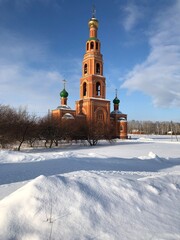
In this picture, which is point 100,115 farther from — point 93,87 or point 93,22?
point 93,22

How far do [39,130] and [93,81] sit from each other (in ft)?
62.0

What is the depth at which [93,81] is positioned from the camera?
4003cm

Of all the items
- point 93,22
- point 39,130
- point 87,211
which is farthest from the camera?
point 93,22

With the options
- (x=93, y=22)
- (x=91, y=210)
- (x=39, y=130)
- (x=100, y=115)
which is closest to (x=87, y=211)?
(x=91, y=210)

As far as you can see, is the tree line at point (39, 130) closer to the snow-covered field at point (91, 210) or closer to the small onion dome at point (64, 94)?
the small onion dome at point (64, 94)

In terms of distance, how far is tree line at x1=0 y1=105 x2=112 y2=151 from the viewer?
67.6ft

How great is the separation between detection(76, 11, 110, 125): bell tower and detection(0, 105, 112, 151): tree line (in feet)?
37.2

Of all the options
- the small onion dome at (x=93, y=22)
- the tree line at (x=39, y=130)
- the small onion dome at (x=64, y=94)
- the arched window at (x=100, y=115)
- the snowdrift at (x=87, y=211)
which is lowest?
the snowdrift at (x=87, y=211)

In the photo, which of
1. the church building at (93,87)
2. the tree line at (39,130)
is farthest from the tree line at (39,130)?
the church building at (93,87)

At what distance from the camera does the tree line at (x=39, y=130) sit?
811 inches

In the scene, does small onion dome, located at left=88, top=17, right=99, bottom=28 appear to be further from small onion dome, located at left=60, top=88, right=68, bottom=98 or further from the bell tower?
small onion dome, located at left=60, top=88, right=68, bottom=98

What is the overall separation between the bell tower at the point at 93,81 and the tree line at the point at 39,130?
11345mm

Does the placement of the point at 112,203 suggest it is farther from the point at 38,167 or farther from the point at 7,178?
the point at 38,167

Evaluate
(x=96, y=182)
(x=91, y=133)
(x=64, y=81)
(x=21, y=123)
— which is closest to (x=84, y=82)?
(x=64, y=81)
